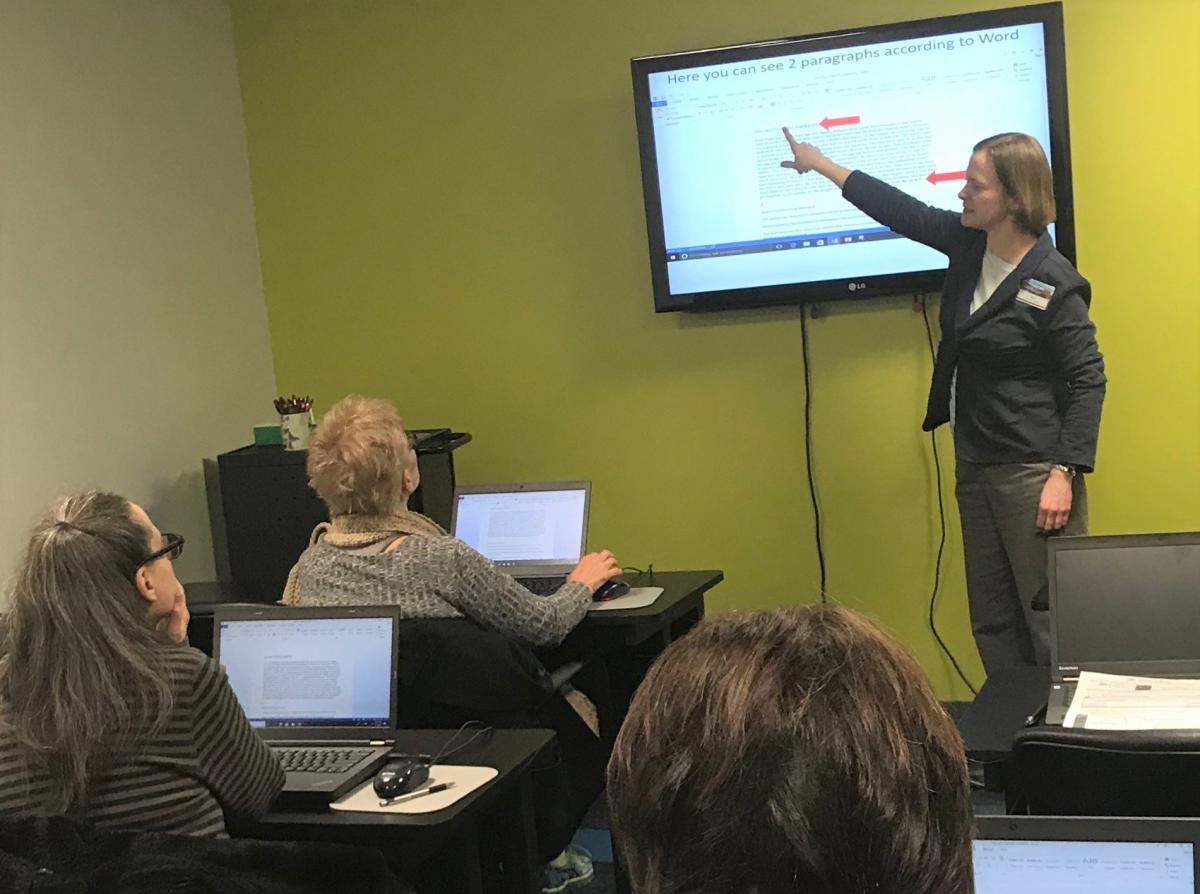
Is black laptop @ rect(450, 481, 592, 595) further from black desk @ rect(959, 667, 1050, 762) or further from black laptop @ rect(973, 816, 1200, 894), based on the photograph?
black laptop @ rect(973, 816, 1200, 894)

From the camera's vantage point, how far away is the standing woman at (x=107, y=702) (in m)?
1.76

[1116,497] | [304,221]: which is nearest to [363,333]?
[304,221]

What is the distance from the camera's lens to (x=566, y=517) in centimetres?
342

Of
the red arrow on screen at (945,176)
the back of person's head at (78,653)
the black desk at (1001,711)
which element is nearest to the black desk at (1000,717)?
the black desk at (1001,711)

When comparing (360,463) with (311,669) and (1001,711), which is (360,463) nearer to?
(311,669)

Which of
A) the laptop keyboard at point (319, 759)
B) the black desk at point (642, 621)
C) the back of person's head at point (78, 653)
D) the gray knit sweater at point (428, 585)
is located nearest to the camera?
the back of person's head at point (78, 653)

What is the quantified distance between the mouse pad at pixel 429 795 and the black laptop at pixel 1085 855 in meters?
0.86

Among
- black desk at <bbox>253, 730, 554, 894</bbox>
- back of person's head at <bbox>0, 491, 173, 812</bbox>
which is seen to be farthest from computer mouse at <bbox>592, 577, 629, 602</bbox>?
back of person's head at <bbox>0, 491, 173, 812</bbox>

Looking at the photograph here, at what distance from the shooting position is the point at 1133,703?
2.05 meters

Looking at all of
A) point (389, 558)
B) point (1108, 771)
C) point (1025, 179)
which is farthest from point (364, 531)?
point (1025, 179)

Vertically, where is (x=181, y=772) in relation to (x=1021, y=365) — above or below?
below

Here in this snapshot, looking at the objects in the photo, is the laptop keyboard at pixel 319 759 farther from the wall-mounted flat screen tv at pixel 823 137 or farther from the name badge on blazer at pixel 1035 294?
the wall-mounted flat screen tv at pixel 823 137

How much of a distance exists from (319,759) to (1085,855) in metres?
1.30

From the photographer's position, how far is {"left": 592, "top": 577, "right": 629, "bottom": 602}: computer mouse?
10.6ft
